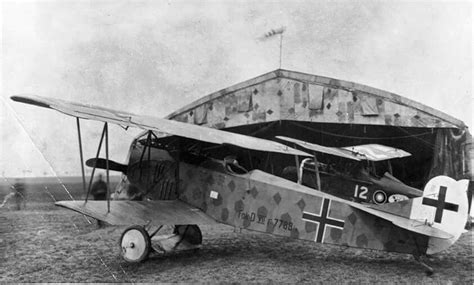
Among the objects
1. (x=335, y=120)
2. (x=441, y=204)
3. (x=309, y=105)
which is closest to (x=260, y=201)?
(x=441, y=204)

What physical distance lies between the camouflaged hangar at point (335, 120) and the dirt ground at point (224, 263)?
88.1 inches

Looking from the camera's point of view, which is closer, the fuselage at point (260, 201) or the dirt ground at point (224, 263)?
the dirt ground at point (224, 263)

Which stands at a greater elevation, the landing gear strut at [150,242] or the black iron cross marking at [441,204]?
the black iron cross marking at [441,204]

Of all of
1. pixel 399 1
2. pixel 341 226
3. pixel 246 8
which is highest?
pixel 399 1

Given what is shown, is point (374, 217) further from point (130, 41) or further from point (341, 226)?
point (130, 41)

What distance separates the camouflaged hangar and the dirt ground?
224 cm

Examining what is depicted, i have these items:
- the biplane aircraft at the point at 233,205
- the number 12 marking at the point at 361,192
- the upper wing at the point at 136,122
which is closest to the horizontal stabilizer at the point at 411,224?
the biplane aircraft at the point at 233,205

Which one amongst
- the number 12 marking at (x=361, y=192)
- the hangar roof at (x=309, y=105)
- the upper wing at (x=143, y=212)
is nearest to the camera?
the upper wing at (x=143, y=212)

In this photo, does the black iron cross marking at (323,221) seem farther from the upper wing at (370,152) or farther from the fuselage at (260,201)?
the upper wing at (370,152)

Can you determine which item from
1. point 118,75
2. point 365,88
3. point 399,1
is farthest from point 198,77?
point 399,1

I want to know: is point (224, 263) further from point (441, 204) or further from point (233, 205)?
point (441, 204)

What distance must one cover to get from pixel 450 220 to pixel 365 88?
5.31 m

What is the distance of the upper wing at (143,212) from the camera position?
5.94 m

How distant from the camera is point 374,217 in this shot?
5.94 m
